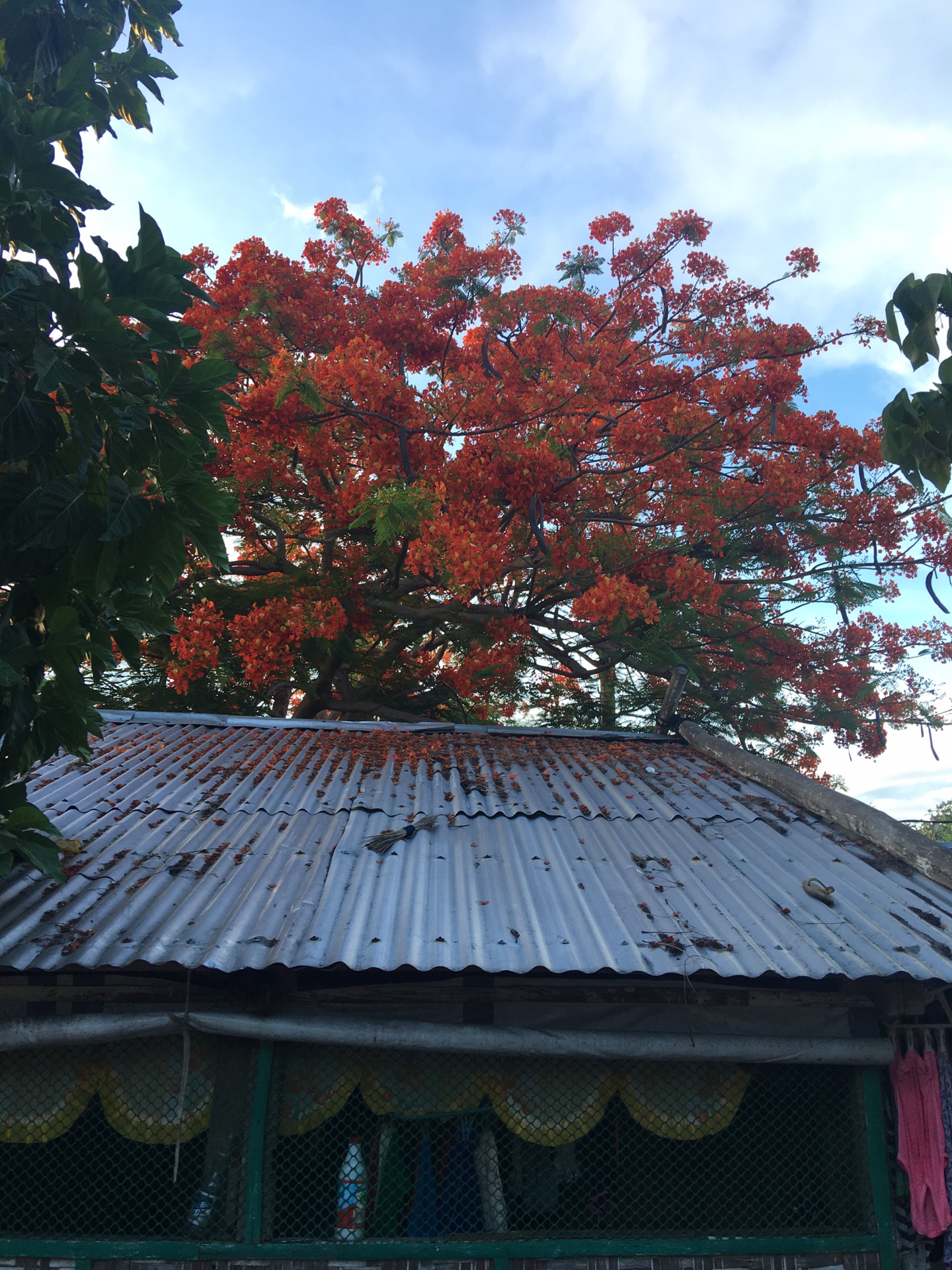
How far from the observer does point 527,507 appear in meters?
8.14

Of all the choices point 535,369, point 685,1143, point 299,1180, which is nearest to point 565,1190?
point 685,1143

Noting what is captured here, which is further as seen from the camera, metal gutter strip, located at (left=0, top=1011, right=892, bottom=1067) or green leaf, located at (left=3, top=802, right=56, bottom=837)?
metal gutter strip, located at (left=0, top=1011, right=892, bottom=1067)

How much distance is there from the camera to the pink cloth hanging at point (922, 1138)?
12.0 ft

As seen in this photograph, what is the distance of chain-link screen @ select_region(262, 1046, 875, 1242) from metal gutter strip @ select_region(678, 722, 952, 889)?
127 centimetres

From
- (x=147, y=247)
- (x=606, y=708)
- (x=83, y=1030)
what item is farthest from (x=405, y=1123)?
(x=606, y=708)

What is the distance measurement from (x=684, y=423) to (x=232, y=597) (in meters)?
5.51

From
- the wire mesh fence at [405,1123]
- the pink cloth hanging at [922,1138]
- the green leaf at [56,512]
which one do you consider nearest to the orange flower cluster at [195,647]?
the wire mesh fence at [405,1123]

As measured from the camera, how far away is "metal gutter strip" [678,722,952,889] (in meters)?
4.62

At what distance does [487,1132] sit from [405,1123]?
422 millimetres

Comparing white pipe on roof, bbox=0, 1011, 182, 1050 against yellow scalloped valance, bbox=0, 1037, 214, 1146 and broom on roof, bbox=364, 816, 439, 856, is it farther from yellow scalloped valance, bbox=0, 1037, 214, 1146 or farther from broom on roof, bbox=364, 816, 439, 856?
broom on roof, bbox=364, 816, 439, 856

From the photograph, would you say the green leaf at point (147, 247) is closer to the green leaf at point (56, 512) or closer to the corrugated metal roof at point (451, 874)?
the green leaf at point (56, 512)

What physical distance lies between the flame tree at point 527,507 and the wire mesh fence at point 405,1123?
435cm

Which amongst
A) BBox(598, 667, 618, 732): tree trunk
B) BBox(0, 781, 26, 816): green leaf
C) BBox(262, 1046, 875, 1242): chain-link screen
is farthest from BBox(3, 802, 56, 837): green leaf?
BBox(598, 667, 618, 732): tree trunk

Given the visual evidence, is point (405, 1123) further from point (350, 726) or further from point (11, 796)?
point (350, 726)
